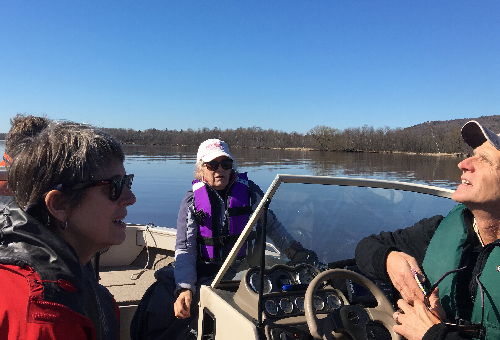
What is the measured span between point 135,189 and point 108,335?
1859cm

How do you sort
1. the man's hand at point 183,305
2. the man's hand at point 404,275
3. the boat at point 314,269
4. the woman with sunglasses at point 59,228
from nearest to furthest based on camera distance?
1. the woman with sunglasses at point 59,228
2. the boat at point 314,269
3. the man's hand at point 404,275
4. the man's hand at point 183,305

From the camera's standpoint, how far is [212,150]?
277 cm

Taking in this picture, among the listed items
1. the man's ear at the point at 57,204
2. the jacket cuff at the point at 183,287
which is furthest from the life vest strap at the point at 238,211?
the man's ear at the point at 57,204

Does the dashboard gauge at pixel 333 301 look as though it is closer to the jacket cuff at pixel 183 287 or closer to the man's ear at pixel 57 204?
the jacket cuff at pixel 183 287

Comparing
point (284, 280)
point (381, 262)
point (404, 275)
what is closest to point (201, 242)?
point (284, 280)

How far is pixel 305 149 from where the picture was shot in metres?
78.1

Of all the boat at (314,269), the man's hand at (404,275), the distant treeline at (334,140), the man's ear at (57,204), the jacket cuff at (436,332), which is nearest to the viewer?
the man's ear at (57,204)

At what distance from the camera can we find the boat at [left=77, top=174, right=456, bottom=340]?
147 centimetres

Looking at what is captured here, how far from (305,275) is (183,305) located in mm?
877

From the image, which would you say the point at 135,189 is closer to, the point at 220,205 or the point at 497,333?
the point at 220,205

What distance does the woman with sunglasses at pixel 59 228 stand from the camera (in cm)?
84

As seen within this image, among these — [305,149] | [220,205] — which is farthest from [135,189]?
[305,149]

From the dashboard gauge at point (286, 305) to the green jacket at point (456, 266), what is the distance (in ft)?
2.29

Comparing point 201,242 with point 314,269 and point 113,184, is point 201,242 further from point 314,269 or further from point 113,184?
point 113,184
